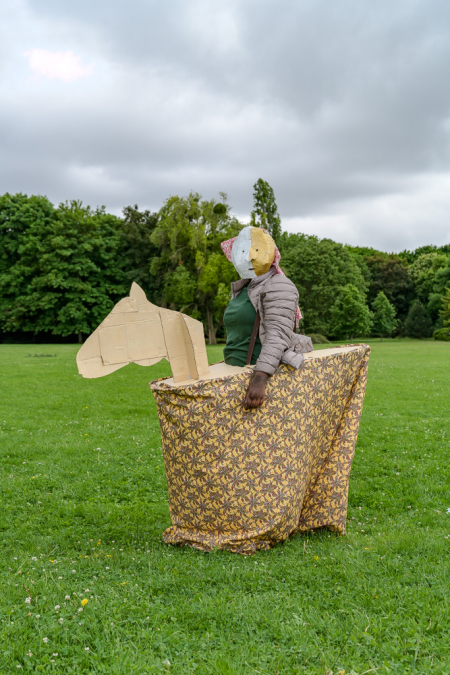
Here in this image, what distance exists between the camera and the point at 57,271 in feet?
161

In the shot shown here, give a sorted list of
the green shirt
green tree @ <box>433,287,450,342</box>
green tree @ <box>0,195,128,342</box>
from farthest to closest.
→ green tree @ <box>433,287,450,342</box>, green tree @ <box>0,195,128,342</box>, the green shirt

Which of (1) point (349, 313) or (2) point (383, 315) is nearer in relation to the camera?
(1) point (349, 313)

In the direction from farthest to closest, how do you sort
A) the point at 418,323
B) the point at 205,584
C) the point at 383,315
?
the point at 418,323
the point at 383,315
the point at 205,584

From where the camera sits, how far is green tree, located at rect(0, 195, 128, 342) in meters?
49.0

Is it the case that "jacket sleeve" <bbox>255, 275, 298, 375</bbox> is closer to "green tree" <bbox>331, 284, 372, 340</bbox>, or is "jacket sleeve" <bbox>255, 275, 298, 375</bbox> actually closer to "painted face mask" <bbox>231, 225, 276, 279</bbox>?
"painted face mask" <bbox>231, 225, 276, 279</bbox>

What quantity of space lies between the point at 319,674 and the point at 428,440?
23.2 feet

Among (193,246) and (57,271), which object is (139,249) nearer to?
(57,271)

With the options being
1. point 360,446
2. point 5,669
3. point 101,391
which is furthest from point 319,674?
point 101,391

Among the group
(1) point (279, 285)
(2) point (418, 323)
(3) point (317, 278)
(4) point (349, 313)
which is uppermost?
(3) point (317, 278)

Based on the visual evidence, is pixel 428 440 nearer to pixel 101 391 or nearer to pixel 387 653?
pixel 387 653

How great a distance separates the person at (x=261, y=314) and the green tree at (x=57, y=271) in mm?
45153

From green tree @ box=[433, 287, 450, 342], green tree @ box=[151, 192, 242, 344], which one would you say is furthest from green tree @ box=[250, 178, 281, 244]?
green tree @ box=[433, 287, 450, 342]

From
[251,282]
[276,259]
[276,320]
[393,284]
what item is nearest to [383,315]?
[393,284]

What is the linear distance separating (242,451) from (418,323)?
2422 inches
